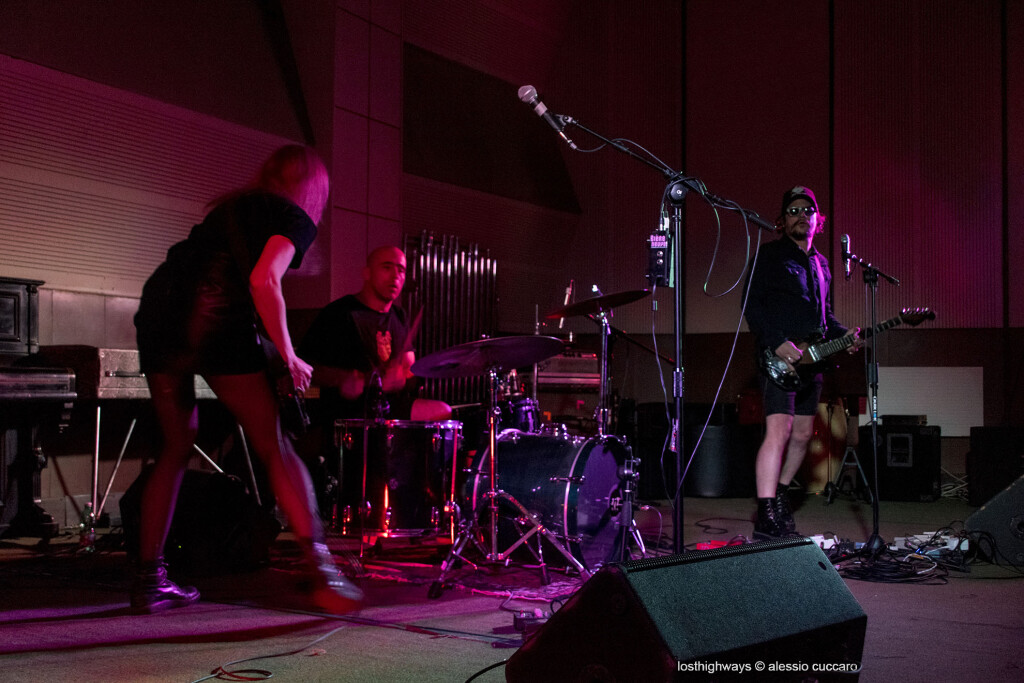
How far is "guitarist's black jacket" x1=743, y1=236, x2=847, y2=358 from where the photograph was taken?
16.0 ft

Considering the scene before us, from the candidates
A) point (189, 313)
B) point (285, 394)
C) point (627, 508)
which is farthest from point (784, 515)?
point (189, 313)

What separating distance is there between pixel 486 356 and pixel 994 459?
15.6ft

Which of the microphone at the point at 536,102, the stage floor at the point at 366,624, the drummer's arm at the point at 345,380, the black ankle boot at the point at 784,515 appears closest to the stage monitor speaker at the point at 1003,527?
the stage floor at the point at 366,624

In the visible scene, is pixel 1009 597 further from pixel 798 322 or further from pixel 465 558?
pixel 465 558

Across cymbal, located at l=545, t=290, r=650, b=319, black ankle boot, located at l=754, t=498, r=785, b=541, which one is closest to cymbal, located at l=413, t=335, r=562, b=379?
cymbal, located at l=545, t=290, r=650, b=319

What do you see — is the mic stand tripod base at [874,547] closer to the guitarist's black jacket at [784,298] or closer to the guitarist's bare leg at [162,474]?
the guitarist's black jacket at [784,298]

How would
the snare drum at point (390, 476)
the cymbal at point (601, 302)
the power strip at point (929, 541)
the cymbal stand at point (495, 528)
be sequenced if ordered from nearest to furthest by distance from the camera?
1. the cymbal stand at point (495, 528)
2. the cymbal at point (601, 302)
3. the snare drum at point (390, 476)
4. the power strip at point (929, 541)

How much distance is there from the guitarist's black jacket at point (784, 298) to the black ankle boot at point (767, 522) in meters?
0.85

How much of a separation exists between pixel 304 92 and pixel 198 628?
493cm

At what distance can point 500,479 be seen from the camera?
4230mm

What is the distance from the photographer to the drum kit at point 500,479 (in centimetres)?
394

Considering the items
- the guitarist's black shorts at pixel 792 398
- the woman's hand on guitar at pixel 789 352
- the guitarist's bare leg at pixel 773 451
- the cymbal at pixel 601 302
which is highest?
the cymbal at pixel 601 302

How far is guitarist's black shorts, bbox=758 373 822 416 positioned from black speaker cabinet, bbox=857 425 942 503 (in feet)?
9.62

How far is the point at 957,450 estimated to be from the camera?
8219mm
